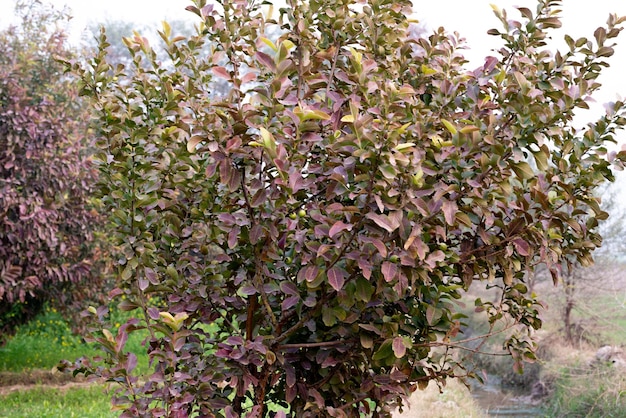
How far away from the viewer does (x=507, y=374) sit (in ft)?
41.1

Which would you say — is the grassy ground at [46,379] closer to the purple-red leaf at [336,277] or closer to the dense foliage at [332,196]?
the dense foliage at [332,196]

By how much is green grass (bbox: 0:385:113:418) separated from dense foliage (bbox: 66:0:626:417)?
184 inches

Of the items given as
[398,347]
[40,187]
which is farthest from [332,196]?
[40,187]

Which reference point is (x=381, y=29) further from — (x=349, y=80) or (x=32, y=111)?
(x=32, y=111)

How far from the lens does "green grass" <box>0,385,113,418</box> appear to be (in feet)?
21.7

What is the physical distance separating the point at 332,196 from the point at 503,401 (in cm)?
1044

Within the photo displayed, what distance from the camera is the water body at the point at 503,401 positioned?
1071 centimetres

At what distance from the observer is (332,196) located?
2.20 m

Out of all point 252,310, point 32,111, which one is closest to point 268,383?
point 252,310

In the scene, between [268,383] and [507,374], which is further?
[507,374]

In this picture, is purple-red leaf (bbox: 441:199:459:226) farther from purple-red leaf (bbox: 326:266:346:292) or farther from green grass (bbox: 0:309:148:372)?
green grass (bbox: 0:309:148:372)

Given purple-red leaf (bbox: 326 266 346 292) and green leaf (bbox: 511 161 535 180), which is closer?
purple-red leaf (bbox: 326 266 346 292)

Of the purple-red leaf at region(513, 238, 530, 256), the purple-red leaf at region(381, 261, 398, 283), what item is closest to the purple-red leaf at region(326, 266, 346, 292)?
the purple-red leaf at region(381, 261, 398, 283)

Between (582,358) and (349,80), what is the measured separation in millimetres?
10340
